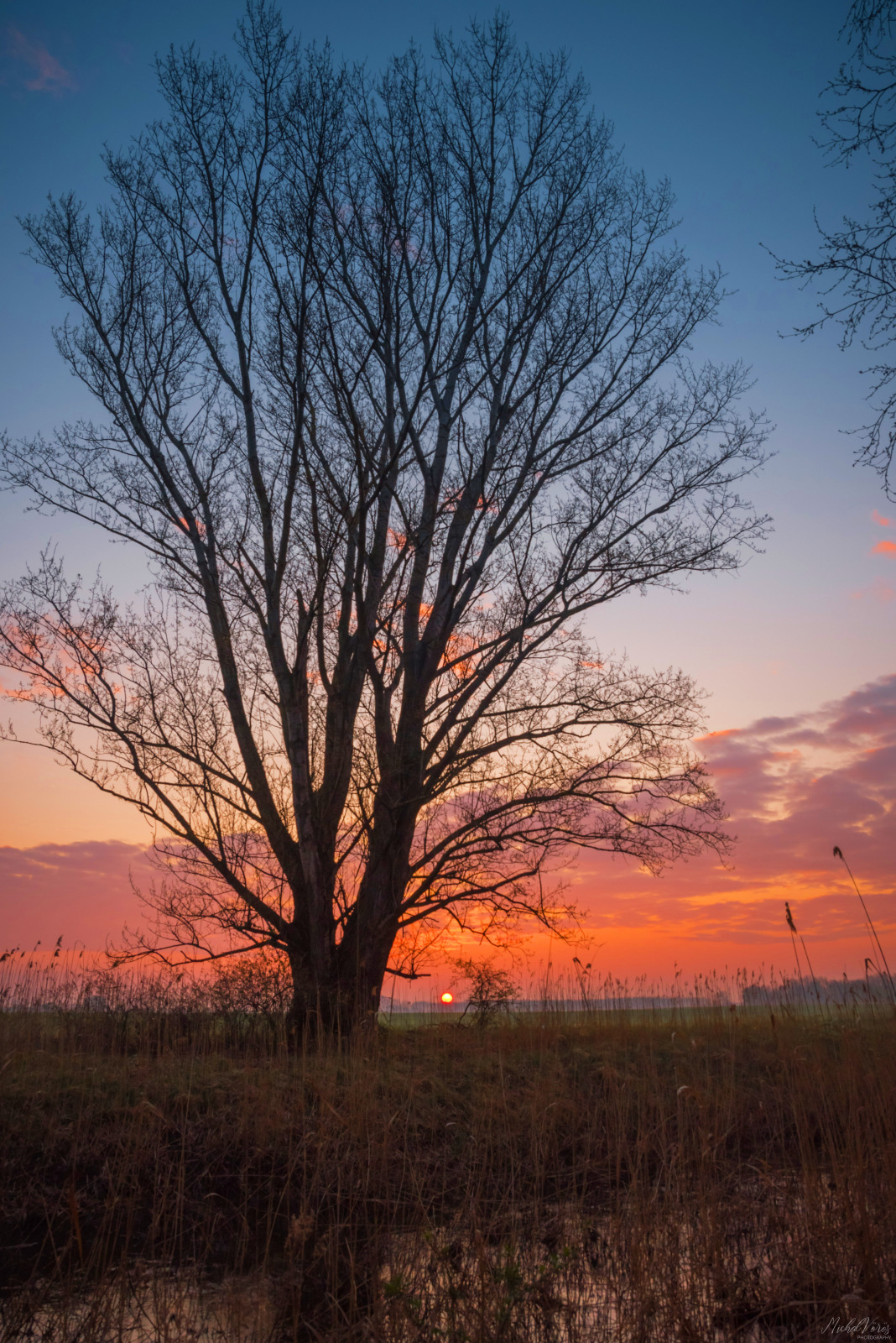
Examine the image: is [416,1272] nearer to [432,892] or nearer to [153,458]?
[432,892]

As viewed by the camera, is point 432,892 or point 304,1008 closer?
point 304,1008

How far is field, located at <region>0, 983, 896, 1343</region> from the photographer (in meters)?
3.98

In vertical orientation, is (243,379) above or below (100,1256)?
above

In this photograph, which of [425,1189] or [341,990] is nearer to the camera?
[425,1189]

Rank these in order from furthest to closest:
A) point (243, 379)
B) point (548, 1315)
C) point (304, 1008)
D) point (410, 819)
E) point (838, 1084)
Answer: point (243, 379), point (410, 819), point (304, 1008), point (838, 1084), point (548, 1315)

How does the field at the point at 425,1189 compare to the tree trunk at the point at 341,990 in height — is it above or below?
below

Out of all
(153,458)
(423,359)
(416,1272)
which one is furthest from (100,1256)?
(423,359)

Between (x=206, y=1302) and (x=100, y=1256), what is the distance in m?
0.64

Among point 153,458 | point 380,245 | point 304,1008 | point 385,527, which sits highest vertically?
point 380,245

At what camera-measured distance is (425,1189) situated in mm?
5938

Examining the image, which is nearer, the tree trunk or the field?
the field

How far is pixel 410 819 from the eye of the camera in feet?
34.1

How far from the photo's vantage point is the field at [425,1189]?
3.98 metres

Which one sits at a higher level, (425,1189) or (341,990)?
(341,990)
